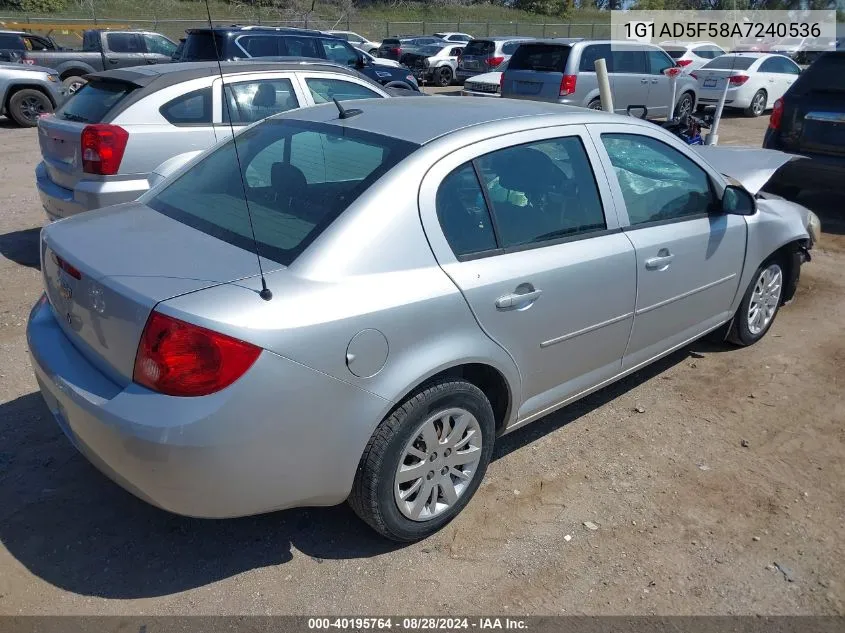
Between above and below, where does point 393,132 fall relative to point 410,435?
above

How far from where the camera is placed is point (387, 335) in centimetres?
256

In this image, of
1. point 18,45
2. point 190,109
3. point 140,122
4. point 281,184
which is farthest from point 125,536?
point 18,45

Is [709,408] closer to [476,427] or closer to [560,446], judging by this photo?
[560,446]

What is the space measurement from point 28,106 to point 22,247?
8.85 m

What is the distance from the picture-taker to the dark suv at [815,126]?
7449 mm

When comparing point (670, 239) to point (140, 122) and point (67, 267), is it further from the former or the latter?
point (140, 122)

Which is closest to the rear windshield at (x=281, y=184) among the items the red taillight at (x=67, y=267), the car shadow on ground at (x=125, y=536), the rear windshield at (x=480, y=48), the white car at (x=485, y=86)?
the red taillight at (x=67, y=267)

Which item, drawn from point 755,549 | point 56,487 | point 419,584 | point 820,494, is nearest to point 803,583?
point 755,549

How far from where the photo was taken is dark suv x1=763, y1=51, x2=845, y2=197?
7449mm

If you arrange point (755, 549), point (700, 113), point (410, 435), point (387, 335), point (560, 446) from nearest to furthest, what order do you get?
point (387, 335) < point (410, 435) < point (755, 549) < point (560, 446) < point (700, 113)

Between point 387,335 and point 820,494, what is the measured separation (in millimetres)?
2317

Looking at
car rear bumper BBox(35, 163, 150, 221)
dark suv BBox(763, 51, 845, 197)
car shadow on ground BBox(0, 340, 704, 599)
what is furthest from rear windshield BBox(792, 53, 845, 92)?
car shadow on ground BBox(0, 340, 704, 599)

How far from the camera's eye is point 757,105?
54.5 feet

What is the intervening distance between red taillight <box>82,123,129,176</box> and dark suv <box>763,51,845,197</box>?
666cm
